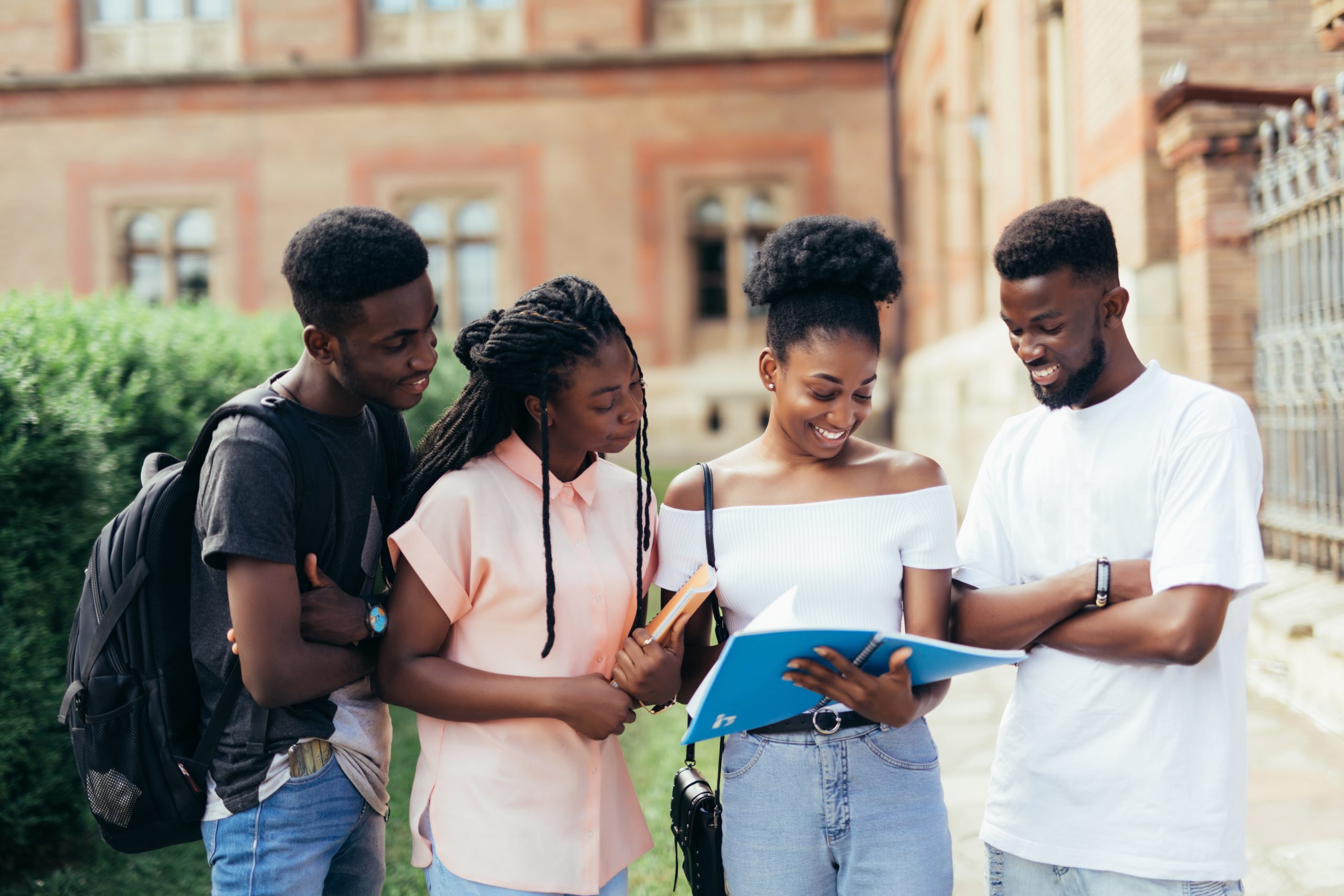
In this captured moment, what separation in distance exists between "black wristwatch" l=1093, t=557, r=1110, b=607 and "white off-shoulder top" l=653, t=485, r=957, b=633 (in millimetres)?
245

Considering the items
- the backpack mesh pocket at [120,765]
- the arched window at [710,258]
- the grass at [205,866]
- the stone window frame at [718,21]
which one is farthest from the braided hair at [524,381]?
the stone window frame at [718,21]

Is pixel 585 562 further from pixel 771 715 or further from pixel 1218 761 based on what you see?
pixel 1218 761

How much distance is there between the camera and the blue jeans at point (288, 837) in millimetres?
1814

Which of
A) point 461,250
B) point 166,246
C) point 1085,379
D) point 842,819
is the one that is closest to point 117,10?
point 166,246

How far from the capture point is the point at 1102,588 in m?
1.86

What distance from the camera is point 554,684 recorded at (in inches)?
71.0

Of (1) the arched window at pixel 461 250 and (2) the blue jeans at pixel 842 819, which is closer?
(2) the blue jeans at pixel 842 819

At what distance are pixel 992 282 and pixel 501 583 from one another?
31.7 feet

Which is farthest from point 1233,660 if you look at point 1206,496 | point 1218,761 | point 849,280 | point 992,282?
point 992,282

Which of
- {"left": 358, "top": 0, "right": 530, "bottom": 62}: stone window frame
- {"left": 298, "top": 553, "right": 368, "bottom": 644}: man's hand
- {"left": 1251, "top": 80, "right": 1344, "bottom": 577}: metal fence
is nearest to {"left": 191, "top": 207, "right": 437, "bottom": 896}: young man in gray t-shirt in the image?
{"left": 298, "top": 553, "right": 368, "bottom": 644}: man's hand

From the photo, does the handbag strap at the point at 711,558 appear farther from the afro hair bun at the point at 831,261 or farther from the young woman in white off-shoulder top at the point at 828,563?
the afro hair bun at the point at 831,261

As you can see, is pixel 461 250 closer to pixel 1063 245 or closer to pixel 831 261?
pixel 831 261

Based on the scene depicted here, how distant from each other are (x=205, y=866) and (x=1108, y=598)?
3.30 metres

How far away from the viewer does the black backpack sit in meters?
1.83
